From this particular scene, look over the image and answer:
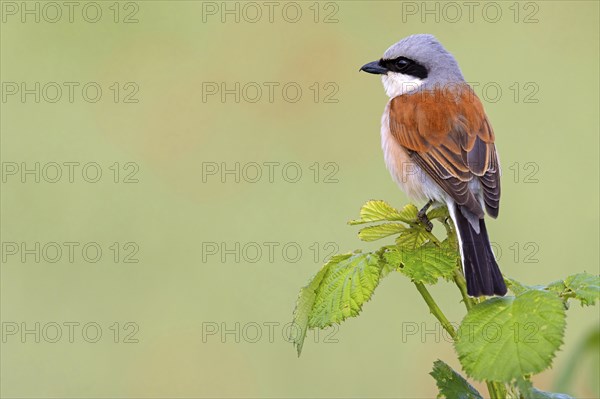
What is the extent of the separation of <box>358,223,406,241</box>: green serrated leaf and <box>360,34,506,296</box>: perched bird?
0.54 metres

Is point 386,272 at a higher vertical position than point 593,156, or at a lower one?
lower

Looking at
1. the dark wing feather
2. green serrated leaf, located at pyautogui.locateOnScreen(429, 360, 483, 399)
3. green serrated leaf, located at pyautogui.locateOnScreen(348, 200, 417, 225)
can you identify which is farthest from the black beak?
green serrated leaf, located at pyautogui.locateOnScreen(429, 360, 483, 399)

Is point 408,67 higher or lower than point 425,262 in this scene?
higher

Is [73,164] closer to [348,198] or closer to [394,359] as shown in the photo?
[348,198]

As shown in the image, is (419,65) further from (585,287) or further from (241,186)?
(241,186)

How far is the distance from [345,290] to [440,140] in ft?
4.22

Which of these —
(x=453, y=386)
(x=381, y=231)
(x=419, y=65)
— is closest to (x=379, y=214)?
(x=381, y=231)

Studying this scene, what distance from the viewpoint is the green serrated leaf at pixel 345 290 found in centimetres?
169

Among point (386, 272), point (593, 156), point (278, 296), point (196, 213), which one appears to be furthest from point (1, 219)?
point (386, 272)

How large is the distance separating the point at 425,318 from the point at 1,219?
112 inches

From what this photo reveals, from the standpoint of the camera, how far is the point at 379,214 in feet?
6.36

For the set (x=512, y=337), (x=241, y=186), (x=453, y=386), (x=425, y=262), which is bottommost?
(x=453, y=386)

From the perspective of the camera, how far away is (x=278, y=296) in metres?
5.30

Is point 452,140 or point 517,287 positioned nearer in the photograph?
point 517,287
